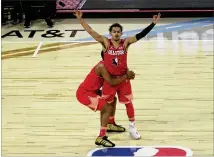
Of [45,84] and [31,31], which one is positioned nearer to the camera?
[45,84]

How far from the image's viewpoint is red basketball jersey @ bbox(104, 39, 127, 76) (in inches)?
269

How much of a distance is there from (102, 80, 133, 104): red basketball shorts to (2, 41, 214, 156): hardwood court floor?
569 mm

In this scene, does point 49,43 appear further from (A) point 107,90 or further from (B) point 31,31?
(A) point 107,90

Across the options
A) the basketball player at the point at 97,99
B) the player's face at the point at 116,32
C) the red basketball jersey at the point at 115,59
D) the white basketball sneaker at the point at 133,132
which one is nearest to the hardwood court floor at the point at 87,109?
the white basketball sneaker at the point at 133,132

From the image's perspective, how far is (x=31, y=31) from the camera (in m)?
13.0

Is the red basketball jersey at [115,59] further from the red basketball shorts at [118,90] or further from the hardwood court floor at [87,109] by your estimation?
the hardwood court floor at [87,109]

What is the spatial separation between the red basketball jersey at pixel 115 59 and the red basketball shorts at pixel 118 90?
7.4 inches

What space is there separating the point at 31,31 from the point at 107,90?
249 inches

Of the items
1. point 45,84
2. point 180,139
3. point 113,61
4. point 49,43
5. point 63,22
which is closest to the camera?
point 113,61

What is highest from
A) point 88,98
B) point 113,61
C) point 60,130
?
point 113,61

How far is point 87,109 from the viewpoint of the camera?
8391mm

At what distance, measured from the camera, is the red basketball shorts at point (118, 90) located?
6.99m

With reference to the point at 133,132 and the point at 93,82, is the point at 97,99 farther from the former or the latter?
the point at 133,132

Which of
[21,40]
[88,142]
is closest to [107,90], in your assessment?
[88,142]
